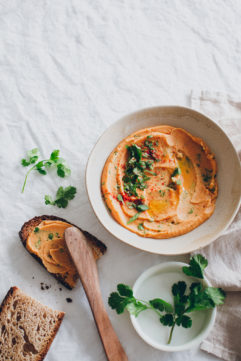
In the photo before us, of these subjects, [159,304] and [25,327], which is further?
[25,327]

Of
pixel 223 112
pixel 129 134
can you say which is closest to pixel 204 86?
pixel 223 112

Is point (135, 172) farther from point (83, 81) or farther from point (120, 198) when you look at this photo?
point (83, 81)

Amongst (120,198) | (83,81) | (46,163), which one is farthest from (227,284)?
(83,81)

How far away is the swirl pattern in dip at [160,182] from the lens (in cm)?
275

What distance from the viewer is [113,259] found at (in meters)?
2.94

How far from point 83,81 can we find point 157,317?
1917mm

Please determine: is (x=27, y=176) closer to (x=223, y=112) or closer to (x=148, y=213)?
(x=148, y=213)

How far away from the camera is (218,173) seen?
2.85m

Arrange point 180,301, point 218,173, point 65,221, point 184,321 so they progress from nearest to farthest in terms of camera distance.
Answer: point 184,321
point 180,301
point 218,173
point 65,221

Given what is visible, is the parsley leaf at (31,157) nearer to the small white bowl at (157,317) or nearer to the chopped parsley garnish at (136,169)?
the chopped parsley garnish at (136,169)

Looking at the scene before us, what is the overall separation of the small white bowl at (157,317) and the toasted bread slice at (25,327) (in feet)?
1.97

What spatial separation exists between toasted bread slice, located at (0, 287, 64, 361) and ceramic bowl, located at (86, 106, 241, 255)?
0.82 metres

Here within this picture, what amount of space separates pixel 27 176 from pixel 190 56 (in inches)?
65.4

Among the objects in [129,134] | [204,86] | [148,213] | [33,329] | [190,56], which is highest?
[190,56]
